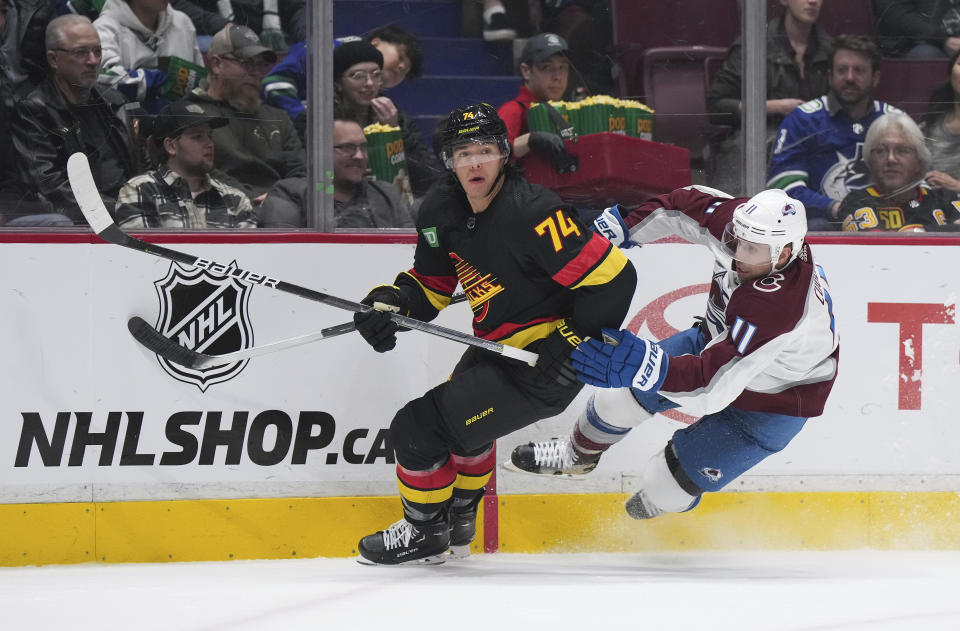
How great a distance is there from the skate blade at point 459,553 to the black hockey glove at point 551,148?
1.24 meters

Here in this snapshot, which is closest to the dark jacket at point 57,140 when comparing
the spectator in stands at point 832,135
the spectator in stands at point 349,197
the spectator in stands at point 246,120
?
the spectator in stands at point 246,120

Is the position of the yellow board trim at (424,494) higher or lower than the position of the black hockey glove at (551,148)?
lower

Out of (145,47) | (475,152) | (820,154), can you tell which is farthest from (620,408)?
(145,47)

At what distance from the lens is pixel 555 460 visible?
3486mm

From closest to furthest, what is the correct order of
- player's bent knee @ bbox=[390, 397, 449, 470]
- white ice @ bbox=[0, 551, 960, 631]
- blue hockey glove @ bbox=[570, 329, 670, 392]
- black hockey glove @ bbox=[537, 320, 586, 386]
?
1. white ice @ bbox=[0, 551, 960, 631]
2. blue hockey glove @ bbox=[570, 329, 670, 392]
3. black hockey glove @ bbox=[537, 320, 586, 386]
4. player's bent knee @ bbox=[390, 397, 449, 470]

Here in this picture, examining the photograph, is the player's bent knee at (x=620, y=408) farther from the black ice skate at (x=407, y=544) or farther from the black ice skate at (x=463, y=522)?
the black ice skate at (x=407, y=544)

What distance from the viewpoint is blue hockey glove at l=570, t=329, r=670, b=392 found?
301 cm

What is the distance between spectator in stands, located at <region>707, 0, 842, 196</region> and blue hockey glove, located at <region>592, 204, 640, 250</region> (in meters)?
0.50

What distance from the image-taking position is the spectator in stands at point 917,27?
382 centimetres

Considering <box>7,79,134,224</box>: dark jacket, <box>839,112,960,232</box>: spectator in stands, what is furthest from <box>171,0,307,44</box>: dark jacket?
<box>839,112,960,232</box>: spectator in stands

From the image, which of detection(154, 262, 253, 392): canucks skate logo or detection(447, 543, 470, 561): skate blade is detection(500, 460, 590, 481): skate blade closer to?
detection(447, 543, 470, 561): skate blade

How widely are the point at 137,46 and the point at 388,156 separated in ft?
2.71

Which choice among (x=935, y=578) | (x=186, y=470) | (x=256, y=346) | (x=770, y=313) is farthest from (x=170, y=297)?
(x=935, y=578)

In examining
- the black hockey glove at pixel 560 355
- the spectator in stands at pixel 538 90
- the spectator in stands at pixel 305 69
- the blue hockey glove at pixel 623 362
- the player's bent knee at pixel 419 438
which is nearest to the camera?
the blue hockey glove at pixel 623 362
